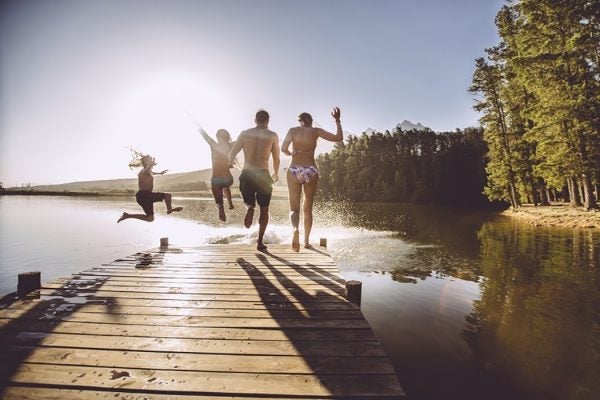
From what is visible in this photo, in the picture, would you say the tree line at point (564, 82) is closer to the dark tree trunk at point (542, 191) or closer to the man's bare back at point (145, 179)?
the dark tree trunk at point (542, 191)

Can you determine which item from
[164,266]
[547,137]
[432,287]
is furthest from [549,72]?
[164,266]

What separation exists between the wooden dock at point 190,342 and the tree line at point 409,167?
65.9 m

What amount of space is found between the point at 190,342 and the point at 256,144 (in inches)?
175

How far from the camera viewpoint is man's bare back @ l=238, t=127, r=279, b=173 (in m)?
6.96

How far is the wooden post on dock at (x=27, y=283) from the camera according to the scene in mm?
4777

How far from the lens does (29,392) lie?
8.20ft

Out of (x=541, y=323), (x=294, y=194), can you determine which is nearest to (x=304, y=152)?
(x=294, y=194)

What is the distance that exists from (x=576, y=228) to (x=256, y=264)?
82.5 feet

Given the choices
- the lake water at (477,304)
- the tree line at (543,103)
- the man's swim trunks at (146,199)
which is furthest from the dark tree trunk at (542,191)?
the man's swim trunks at (146,199)

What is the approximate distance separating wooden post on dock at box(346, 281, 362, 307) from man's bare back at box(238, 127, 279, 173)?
3.45 metres

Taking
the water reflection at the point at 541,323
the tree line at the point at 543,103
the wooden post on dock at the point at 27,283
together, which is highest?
the tree line at the point at 543,103

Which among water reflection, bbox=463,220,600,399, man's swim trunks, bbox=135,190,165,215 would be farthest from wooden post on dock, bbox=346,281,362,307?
man's swim trunks, bbox=135,190,165,215

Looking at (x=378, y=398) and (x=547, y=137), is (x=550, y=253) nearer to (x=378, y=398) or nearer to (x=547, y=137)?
(x=547, y=137)

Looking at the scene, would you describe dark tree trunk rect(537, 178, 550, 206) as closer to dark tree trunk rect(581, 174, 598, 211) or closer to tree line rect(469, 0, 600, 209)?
tree line rect(469, 0, 600, 209)
